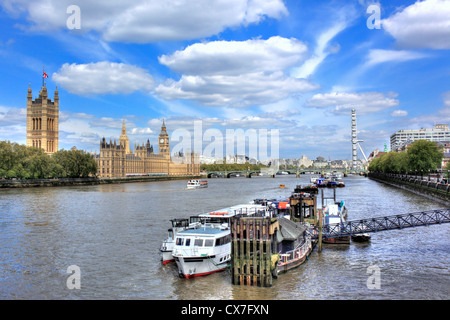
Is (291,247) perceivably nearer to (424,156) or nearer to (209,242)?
(209,242)

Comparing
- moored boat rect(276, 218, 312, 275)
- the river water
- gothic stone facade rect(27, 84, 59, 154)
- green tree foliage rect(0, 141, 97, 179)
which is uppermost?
gothic stone facade rect(27, 84, 59, 154)

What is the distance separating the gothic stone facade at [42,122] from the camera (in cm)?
17675

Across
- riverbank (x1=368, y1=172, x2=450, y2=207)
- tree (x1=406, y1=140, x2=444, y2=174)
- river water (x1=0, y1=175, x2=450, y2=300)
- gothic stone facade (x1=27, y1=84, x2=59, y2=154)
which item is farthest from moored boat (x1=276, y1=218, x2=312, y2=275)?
gothic stone facade (x1=27, y1=84, x2=59, y2=154)

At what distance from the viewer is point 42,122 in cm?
17662

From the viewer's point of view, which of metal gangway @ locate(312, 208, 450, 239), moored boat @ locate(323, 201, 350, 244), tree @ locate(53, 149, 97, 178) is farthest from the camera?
A: tree @ locate(53, 149, 97, 178)

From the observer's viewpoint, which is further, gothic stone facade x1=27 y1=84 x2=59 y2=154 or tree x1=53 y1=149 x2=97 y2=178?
gothic stone facade x1=27 y1=84 x2=59 y2=154

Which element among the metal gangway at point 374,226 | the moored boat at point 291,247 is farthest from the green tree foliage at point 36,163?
the moored boat at point 291,247

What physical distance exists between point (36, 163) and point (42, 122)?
86771mm

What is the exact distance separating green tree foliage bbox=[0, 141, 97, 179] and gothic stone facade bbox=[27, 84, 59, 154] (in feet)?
216

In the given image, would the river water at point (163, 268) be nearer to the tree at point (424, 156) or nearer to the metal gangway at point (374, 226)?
the metal gangway at point (374, 226)

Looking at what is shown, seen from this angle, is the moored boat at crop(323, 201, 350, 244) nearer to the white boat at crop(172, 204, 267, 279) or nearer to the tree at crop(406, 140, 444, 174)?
the white boat at crop(172, 204, 267, 279)

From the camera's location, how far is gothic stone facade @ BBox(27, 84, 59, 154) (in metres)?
177
